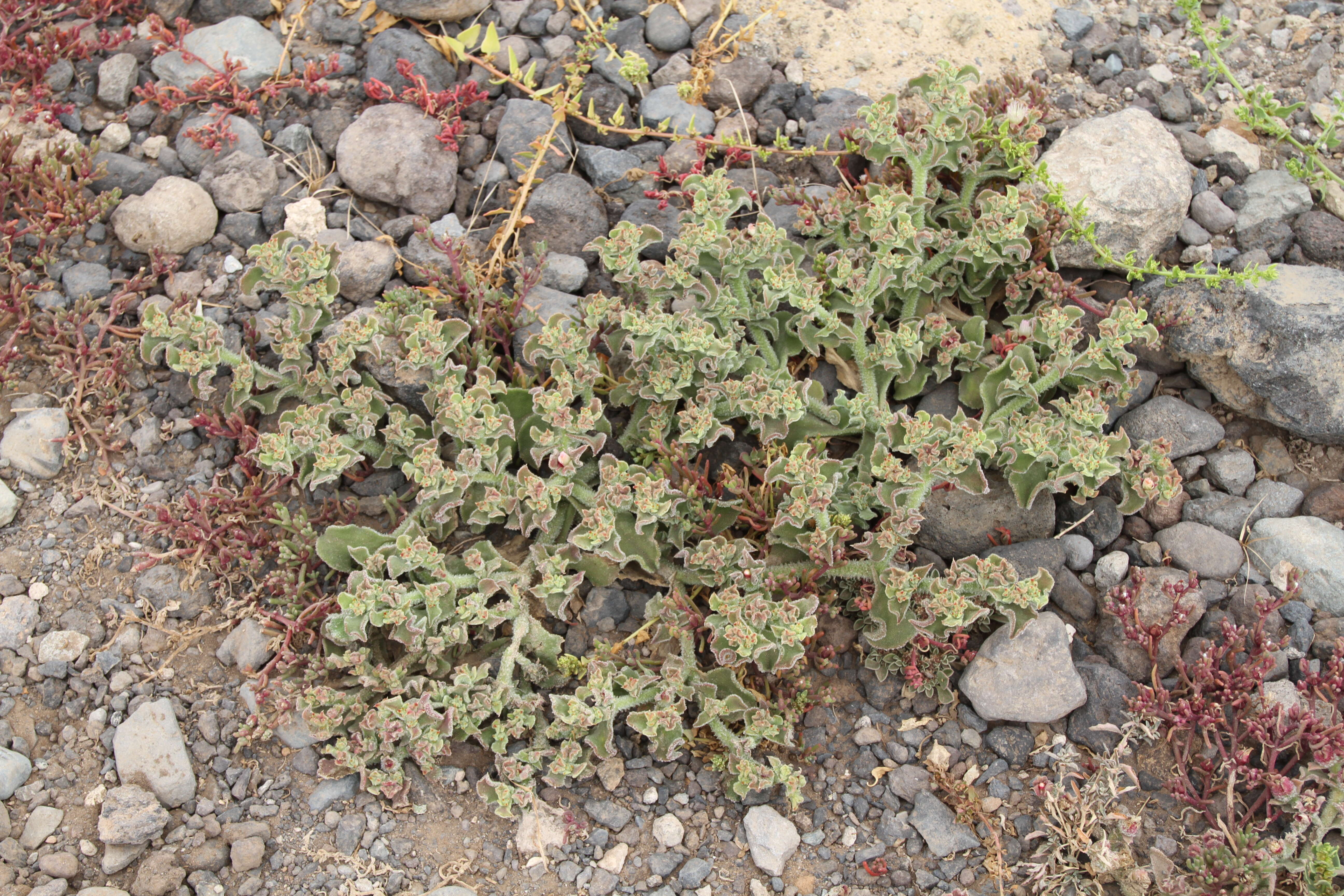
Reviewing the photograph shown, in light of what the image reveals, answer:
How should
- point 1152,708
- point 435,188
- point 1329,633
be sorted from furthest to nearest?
point 435,188 → point 1329,633 → point 1152,708

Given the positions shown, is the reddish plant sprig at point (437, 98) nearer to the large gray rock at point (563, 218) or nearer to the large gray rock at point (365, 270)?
the large gray rock at point (563, 218)

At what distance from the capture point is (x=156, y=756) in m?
4.30

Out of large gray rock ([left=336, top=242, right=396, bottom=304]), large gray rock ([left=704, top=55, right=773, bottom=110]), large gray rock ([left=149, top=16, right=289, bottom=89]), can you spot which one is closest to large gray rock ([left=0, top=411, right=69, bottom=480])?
large gray rock ([left=336, top=242, right=396, bottom=304])

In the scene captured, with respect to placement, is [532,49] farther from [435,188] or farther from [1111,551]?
[1111,551]

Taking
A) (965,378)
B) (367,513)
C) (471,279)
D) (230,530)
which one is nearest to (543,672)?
(367,513)

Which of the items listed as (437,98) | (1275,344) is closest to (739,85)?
(437,98)

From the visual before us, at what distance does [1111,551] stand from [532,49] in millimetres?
4418

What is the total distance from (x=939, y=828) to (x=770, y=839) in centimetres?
71

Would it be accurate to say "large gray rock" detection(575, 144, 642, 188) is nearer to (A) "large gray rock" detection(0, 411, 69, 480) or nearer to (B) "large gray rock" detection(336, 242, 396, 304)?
(B) "large gray rock" detection(336, 242, 396, 304)

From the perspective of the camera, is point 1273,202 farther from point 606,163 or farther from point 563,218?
point 563,218

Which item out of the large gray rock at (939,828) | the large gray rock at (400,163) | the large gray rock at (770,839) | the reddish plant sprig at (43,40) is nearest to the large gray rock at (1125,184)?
the large gray rock at (939,828)

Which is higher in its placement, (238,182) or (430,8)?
(430,8)

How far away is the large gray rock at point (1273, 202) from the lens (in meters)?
5.48

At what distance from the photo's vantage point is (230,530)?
4828 mm
